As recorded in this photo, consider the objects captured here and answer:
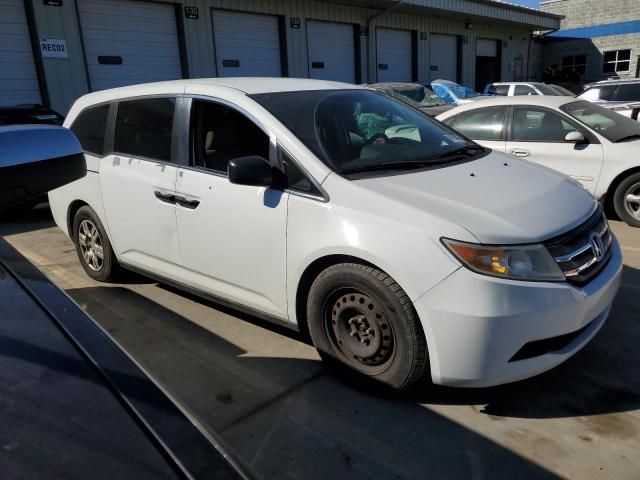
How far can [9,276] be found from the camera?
1.63m

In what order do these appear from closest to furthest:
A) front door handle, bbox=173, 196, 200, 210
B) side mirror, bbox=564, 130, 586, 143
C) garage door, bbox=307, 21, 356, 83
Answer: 1. front door handle, bbox=173, 196, 200, 210
2. side mirror, bbox=564, 130, 586, 143
3. garage door, bbox=307, 21, 356, 83

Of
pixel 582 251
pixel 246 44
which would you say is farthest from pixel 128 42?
pixel 582 251

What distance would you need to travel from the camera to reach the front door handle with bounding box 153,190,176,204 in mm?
3504

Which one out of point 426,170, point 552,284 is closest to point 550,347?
point 552,284

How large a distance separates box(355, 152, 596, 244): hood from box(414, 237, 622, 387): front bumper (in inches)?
8.9

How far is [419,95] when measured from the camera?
13188 mm

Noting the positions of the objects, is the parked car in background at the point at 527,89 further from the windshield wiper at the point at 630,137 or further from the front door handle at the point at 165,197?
the front door handle at the point at 165,197

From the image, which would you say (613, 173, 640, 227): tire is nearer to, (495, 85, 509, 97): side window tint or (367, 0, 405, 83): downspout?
(495, 85, 509, 97): side window tint

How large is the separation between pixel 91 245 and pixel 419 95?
1034 cm

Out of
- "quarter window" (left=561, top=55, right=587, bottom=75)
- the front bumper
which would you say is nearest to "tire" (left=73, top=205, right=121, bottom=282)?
the front bumper

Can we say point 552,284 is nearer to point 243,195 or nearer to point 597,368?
point 597,368

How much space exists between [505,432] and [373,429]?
621 mm

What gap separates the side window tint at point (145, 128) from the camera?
12.0 feet

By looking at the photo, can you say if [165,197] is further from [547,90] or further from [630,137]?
[547,90]
